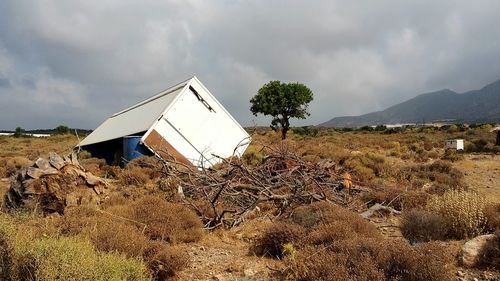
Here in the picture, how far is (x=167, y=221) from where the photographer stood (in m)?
7.24

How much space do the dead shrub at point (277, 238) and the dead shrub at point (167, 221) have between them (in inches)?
49.6

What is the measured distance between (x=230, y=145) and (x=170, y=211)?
1124cm

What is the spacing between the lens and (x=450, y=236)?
707 cm

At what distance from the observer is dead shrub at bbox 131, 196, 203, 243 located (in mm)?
6953

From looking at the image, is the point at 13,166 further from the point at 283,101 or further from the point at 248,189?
the point at 283,101

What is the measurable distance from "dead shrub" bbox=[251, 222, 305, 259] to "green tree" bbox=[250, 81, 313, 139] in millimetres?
40641

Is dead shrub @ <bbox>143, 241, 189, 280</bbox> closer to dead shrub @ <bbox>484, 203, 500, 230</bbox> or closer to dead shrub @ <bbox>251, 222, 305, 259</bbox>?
dead shrub @ <bbox>251, 222, 305, 259</bbox>

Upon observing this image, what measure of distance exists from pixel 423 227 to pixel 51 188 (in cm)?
703

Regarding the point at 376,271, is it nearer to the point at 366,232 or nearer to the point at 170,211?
the point at 366,232

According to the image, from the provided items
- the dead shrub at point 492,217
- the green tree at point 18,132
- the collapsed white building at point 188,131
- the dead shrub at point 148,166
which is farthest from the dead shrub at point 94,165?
the green tree at point 18,132

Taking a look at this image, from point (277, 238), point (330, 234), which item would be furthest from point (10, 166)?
point (330, 234)

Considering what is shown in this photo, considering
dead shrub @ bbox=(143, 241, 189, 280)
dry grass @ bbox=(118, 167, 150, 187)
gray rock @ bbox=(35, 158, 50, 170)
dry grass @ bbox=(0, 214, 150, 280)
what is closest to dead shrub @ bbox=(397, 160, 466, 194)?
dry grass @ bbox=(118, 167, 150, 187)

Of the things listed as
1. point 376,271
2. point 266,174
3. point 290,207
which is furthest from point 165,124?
point 376,271

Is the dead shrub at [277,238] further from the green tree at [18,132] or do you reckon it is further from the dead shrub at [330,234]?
the green tree at [18,132]
